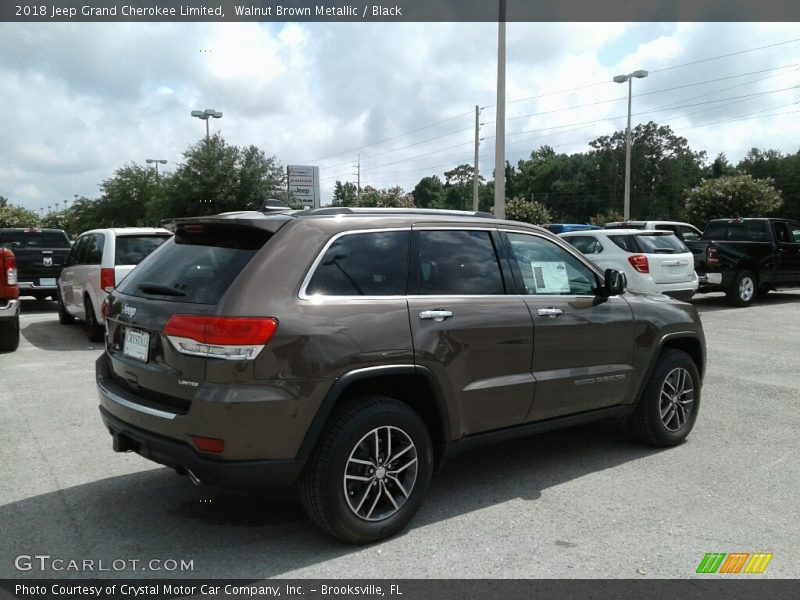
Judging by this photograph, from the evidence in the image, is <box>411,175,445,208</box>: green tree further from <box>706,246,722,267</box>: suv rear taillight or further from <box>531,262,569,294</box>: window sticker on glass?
<box>531,262,569,294</box>: window sticker on glass

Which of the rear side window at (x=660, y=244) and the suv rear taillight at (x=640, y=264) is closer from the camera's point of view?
the suv rear taillight at (x=640, y=264)

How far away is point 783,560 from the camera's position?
11.0 ft

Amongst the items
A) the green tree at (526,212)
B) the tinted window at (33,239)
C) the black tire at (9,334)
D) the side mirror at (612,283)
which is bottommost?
the black tire at (9,334)

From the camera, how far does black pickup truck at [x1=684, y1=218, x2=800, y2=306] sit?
1469 centimetres

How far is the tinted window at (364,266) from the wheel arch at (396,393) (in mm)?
439

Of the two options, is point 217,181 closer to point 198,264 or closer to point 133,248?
point 133,248

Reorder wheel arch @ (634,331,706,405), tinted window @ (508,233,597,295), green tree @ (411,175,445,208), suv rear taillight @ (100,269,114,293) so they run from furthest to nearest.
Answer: green tree @ (411,175,445,208) → suv rear taillight @ (100,269,114,293) → wheel arch @ (634,331,706,405) → tinted window @ (508,233,597,295)

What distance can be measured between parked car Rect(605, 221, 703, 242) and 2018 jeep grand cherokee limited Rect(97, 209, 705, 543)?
12098 mm

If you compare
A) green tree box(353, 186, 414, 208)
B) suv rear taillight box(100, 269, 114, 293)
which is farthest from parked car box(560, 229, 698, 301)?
green tree box(353, 186, 414, 208)

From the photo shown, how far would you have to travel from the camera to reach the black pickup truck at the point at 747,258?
14.7 metres

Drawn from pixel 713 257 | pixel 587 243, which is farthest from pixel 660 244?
pixel 713 257

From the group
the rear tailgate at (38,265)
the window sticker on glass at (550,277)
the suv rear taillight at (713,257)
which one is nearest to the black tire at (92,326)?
the rear tailgate at (38,265)

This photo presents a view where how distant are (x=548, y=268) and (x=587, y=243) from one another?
9.04 metres

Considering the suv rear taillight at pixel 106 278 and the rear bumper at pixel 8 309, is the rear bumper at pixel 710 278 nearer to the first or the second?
the suv rear taillight at pixel 106 278
